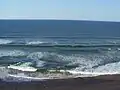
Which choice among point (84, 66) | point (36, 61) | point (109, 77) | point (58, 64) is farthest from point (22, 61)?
point (109, 77)

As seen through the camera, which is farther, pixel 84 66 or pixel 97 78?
pixel 84 66

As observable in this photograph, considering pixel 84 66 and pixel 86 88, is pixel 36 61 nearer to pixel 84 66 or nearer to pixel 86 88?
pixel 84 66

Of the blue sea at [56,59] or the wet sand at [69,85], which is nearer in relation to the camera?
the wet sand at [69,85]

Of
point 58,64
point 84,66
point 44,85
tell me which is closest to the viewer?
point 44,85

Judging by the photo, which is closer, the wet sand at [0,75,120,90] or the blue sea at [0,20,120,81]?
the wet sand at [0,75,120,90]

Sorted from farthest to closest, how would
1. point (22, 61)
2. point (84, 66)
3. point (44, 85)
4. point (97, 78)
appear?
1. point (22, 61)
2. point (84, 66)
3. point (97, 78)
4. point (44, 85)

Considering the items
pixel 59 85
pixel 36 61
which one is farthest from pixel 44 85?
pixel 36 61

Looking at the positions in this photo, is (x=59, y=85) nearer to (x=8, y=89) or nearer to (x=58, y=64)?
(x=8, y=89)
